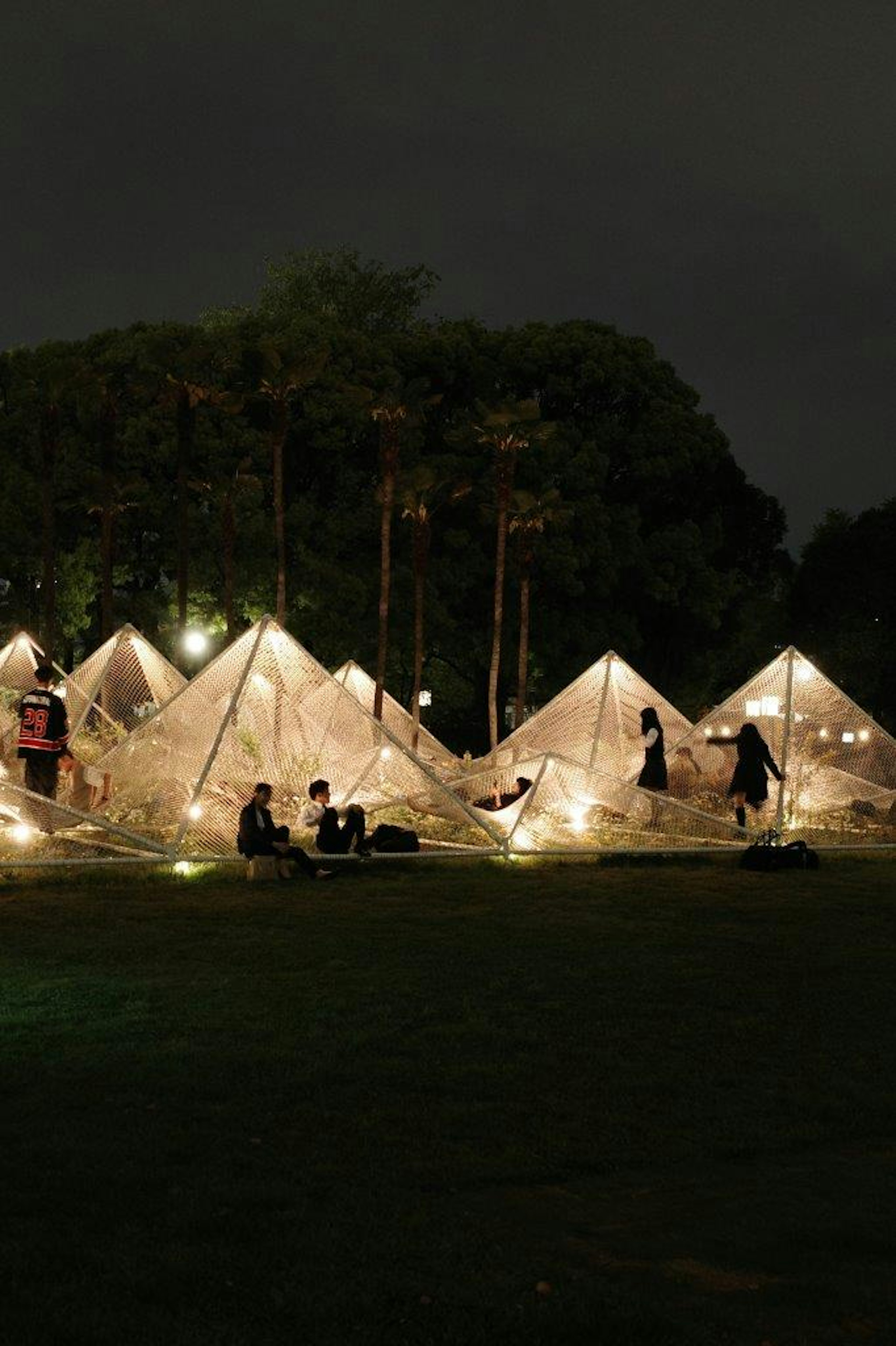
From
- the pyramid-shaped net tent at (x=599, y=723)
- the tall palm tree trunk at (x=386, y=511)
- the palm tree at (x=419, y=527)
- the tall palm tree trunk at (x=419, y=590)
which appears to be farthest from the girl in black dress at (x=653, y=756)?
the tall palm tree trunk at (x=419, y=590)

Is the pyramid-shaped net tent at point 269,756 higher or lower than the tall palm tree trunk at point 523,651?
lower

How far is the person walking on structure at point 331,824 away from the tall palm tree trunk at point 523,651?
18107 millimetres

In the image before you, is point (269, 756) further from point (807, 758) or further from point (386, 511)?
point (386, 511)

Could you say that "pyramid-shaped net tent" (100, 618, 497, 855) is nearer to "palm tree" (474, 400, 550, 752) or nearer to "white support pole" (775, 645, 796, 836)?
"white support pole" (775, 645, 796, 836)

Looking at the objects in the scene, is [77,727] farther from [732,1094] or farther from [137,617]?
[137,617]

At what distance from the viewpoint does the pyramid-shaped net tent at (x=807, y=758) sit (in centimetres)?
2088

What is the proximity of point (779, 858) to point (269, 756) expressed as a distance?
19.4ft

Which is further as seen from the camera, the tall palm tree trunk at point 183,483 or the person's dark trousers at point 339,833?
the tall palm tree trunk at point 183,483

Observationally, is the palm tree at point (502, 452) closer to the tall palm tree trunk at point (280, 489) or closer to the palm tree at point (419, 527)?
the palm tree at point (419, 527)

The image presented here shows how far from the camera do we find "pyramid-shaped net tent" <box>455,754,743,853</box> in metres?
17.4

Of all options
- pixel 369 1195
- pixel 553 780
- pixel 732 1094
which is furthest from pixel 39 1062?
pixel 553 780

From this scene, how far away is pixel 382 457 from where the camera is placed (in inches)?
1332

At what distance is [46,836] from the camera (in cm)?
1556

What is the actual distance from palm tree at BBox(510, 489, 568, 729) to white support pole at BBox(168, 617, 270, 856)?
17.4m
